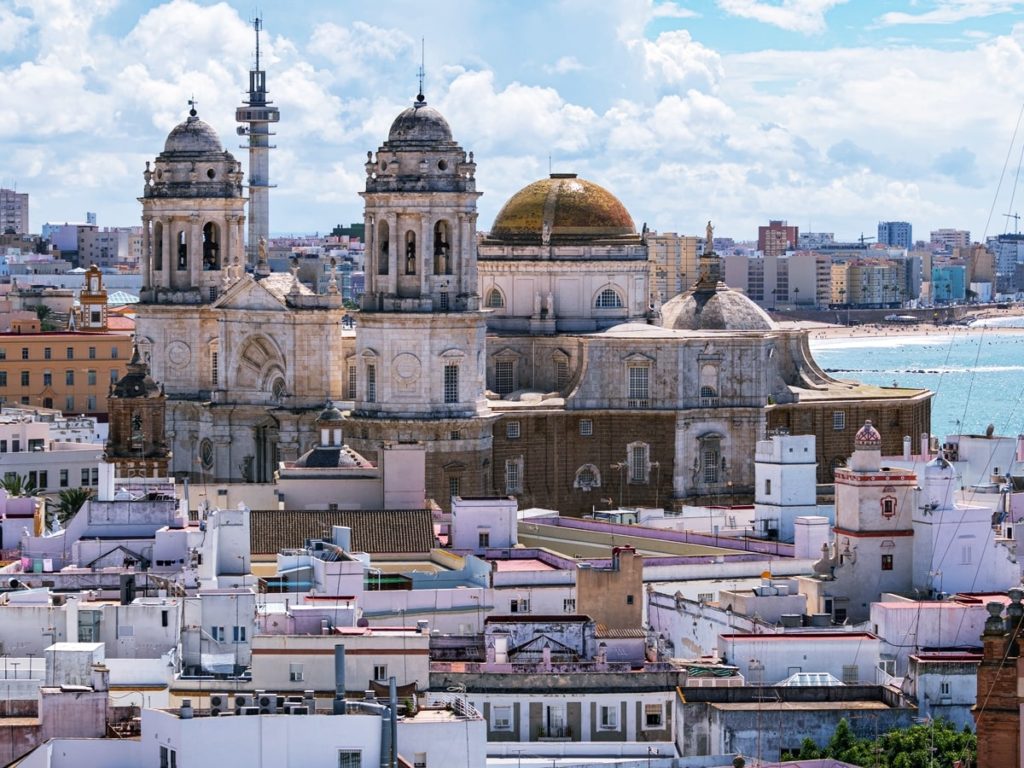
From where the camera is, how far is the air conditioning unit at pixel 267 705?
28.5m

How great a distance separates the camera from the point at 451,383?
64.2 meters

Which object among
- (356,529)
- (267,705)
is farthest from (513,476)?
(267,705)

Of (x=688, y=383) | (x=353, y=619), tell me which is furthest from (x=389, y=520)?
(x=688, y=383)

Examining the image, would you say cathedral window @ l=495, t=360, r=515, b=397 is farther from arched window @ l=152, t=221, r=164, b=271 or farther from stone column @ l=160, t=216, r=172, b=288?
arched window @ l=152, t=221, r=164, b=271

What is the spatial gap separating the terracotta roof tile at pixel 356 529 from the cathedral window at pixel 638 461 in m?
16.3

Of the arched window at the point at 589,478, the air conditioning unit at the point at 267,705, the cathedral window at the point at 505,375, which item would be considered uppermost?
the cathedral window at the point at 505,375

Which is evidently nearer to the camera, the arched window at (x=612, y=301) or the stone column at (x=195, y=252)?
the arched window at (x=612, y=301)

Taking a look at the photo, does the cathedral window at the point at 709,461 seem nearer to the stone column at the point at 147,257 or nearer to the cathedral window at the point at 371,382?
the cathedral window at the point at 371,382

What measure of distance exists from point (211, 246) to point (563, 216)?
332 inches

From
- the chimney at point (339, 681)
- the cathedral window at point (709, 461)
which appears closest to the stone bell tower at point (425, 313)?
the cathedral window at point (709, 461)

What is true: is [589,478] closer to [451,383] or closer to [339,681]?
[451,383]

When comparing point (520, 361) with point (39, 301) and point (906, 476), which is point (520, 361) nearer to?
point (906, 476)

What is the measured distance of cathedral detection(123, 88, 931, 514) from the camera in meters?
63.8

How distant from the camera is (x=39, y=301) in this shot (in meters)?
131
